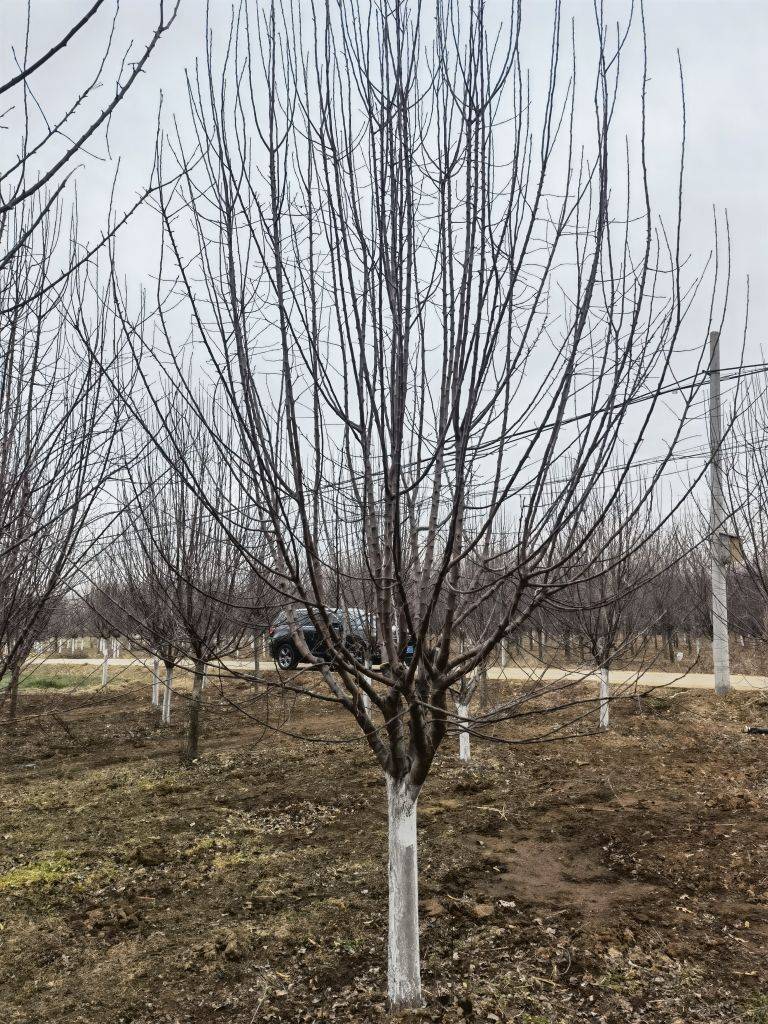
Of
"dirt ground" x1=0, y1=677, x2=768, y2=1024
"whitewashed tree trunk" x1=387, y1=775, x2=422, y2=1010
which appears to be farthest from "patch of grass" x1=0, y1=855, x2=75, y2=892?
"whitewashed tree trunk" x1=387, y1=775, x2=422, y2=1010

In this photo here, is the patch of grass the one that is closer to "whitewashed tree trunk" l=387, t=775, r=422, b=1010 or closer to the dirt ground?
the dirt ground

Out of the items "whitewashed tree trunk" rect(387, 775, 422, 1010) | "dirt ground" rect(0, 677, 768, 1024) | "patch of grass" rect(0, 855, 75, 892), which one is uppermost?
"whitewashed tree trunk" rect(387, 775, 422, 1010)

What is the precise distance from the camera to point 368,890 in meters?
4.32

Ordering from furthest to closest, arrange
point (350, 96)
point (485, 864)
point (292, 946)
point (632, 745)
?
point (632, 745)
point (485, 864)
point (292, 946)
point (350, 96)

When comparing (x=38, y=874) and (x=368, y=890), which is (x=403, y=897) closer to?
(x=368, y=890)

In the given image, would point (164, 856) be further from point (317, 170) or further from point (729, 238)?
point (729, 238)

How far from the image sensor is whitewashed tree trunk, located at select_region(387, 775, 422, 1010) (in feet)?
9.47

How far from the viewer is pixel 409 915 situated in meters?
2.89

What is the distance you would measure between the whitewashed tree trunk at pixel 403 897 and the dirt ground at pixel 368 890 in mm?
115

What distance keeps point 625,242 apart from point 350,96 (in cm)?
117

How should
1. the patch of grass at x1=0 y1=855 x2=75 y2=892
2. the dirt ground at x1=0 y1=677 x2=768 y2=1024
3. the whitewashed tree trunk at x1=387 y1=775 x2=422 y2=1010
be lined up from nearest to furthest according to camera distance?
the whitewashed tree trunk at x1=387 y1=775 x2=422 y2=1010 < the dirt ground at x1=0 y1=677 x2=768 y2=1024 < the patch of grass at x1=0 y1=855 x2=75 y2=892

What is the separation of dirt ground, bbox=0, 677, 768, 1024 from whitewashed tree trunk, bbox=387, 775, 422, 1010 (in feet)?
0.38

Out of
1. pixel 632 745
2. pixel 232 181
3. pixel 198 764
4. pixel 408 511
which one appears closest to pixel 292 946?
pixel 408 511

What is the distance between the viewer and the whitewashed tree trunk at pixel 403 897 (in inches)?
114
